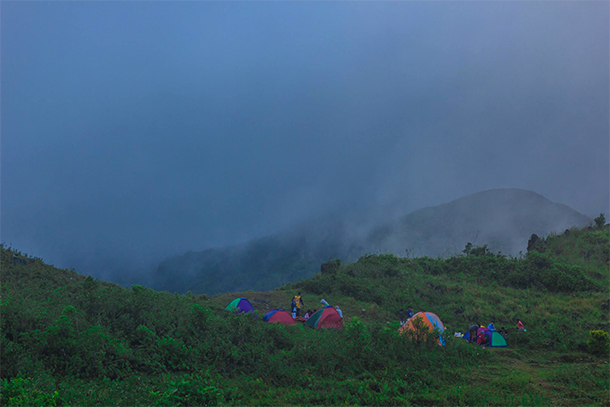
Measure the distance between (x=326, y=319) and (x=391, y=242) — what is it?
71.5 meters

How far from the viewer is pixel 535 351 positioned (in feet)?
44.0

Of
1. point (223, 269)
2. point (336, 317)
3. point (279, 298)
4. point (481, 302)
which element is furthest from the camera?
point (223, 269)

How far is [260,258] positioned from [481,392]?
86.7m

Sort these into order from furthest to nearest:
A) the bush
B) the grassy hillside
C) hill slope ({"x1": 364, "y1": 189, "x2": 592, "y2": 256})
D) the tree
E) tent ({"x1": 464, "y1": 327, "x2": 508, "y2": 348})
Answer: hill slope ({"x1": 364, "y1": 189, "x2": 592, "y2": 256}), the tree, tent ({"x1": 464, "y1": 327, "x2": 508, "y2": 348}), the bush, the grassy hillside

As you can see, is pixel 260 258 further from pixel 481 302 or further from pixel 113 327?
pixel 113 327

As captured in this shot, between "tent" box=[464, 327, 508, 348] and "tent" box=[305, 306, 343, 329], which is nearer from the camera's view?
"tent" box=[464, 327, 508, 348]

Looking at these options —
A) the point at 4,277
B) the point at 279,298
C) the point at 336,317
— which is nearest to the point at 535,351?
the point at 336,317

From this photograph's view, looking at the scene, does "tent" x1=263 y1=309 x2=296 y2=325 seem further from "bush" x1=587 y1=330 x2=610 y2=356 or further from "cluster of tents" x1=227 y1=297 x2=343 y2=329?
"bush" x1=587 y1=330 x2=610 y2=356

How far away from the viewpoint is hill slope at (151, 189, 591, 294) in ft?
250

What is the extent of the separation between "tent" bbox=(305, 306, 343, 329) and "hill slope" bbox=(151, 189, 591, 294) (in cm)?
5724

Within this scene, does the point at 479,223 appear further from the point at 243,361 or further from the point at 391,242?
the point at 243,361

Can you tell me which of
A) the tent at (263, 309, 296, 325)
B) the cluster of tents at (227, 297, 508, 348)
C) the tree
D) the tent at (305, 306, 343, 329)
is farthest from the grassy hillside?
the tree

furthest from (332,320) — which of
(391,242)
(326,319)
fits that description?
(391,242)

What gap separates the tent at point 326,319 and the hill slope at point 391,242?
5724cm
